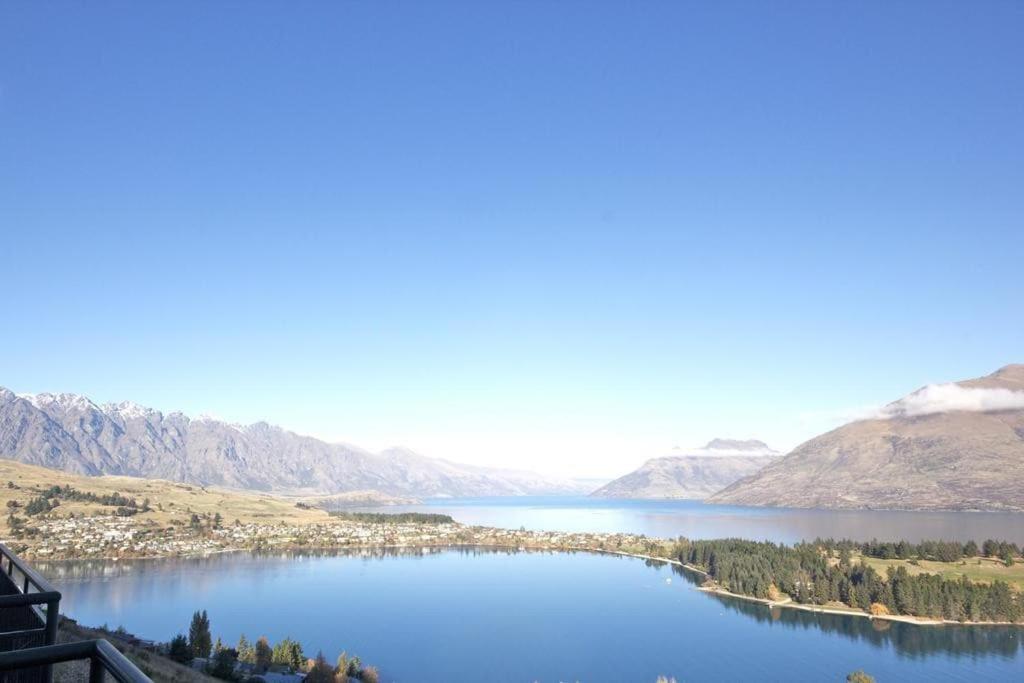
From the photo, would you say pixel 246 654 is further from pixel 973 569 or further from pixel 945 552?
pixel 945 552

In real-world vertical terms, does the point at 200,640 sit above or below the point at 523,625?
above

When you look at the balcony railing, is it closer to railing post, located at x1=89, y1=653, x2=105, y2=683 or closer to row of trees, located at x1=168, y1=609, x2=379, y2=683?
railing post, located at x1=89, y1=653, x2=105, y2=683

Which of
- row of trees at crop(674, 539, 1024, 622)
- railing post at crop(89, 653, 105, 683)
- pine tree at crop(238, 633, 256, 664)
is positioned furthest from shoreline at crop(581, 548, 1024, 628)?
railing post at crop(89, 653, 105, 683)

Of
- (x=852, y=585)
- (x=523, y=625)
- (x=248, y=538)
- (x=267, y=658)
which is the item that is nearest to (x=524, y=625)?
(x=523, y=625)

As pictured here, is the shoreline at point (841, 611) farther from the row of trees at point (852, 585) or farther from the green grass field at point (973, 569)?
the green grass field at point (973, 569)

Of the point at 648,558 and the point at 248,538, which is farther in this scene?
the point at 248,538

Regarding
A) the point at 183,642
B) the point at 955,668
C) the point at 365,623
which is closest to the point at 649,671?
the point at 955,668
